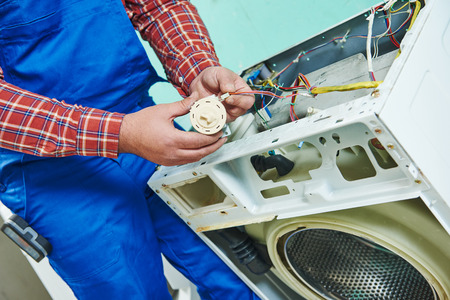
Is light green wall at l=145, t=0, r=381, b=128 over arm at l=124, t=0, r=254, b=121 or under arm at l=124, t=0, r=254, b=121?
under

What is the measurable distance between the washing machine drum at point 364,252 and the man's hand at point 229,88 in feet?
0.87

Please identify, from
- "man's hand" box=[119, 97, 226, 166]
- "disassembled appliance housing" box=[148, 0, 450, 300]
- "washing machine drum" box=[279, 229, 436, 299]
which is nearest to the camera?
"disassembled appliance housing" box=[148, 0, 450, 300]

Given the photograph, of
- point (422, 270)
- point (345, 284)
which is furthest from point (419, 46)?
point (345, 284)

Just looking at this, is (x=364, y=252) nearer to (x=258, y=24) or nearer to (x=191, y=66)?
(x=191, y=66)

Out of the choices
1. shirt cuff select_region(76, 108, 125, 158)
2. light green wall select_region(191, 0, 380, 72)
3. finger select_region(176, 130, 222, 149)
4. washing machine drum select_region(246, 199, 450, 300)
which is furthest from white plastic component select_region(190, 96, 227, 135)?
light green wall select_region(191, 0, 380, 72)

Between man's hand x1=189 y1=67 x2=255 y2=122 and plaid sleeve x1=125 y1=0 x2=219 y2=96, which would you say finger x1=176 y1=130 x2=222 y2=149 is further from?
plaid sleeve x1=125 y1=0 x2=219 y2=96

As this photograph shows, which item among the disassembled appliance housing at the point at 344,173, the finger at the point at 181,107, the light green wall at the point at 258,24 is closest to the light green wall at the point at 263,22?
the light green wall at the point at 258,24

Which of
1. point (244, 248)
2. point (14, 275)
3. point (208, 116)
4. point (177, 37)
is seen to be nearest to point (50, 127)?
point (208, 116)

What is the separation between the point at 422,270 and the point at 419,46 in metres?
0.41

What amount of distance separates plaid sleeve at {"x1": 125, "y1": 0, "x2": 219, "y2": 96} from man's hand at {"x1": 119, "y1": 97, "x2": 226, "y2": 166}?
28 cm

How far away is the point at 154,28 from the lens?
3.51 feet

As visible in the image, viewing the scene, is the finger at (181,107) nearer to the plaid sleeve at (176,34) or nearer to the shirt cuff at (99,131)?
the shirt cuff at (99,131)

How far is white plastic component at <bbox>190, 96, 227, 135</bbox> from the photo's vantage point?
0.68 metres

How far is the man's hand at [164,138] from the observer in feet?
2.33
